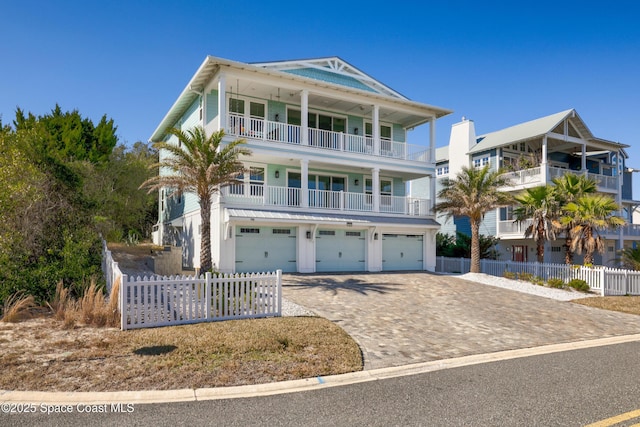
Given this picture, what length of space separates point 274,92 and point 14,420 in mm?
19210

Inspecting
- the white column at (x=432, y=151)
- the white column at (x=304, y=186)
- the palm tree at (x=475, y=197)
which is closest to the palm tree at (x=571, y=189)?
the palm tree at (x=475, y=197)

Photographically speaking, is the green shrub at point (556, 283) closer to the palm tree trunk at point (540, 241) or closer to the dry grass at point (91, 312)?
the palm tree trunk at point (540, 241)

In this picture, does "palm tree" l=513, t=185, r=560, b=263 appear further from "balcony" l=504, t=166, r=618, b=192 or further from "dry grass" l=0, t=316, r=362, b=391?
"dry grass" l=0, t=316, r=362, b=391

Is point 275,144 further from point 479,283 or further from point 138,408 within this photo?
point 138,408

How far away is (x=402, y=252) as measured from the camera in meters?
24.2

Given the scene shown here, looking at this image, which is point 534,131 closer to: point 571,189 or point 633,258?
point 571,189

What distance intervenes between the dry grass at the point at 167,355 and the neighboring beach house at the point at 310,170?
9821 millimetres

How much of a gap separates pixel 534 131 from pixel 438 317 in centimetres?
2386

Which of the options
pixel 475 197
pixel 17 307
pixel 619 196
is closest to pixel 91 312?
pixel 17 307

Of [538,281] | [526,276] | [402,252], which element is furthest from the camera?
[402,252]

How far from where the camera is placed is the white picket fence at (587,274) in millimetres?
18547

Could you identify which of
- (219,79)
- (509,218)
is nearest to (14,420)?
(219,79)

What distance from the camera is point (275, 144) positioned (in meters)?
20.6

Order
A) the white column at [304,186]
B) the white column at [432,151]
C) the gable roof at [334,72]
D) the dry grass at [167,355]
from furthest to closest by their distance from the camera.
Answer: the white column at [432,151] < the gable roof at [334,72] < the white column at [304,186] < the dry grass at [167,355]
